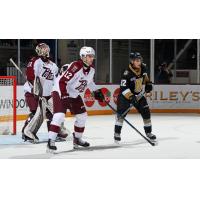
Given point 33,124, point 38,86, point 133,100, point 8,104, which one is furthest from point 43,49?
point 8,104

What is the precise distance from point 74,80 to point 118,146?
1.21 meters

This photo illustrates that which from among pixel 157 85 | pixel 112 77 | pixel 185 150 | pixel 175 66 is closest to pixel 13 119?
pixel 185 150

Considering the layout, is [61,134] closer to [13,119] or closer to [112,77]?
[13,119]

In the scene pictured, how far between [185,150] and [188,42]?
30.0ft

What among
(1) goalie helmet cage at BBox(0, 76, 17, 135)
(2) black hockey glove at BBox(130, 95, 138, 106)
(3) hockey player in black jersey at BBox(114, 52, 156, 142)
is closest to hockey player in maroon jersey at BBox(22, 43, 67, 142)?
(1) goalie helmet cage at BBox(0, 76, 17, 135)

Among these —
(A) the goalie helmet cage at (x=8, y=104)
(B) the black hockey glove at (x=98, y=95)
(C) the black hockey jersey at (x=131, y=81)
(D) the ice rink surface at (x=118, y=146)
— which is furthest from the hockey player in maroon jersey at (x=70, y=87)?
(A) the goalie helmet cage at (x=8, y=104)

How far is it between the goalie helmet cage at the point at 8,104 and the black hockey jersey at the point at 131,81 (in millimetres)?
1941

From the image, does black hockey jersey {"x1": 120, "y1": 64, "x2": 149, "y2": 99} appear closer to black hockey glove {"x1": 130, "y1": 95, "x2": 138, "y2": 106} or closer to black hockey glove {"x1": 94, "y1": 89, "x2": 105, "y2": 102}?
black hockey glove {"x1": 130, "y1": 95, "x2": 138, "y2": 106}

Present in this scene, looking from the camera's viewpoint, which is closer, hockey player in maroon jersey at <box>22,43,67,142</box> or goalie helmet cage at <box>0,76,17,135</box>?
hockey player in maroon jersey at <box>22,43,67,142</box>

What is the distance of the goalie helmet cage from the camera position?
7.95 meters

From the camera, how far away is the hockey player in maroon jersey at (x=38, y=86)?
702cm

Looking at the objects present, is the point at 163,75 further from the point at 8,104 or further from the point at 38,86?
the point at 38,86

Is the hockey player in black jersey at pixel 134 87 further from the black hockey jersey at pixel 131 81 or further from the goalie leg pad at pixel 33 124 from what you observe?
the goalie leg pad at pixel 33 124

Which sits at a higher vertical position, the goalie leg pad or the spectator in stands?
the spectator in stands
